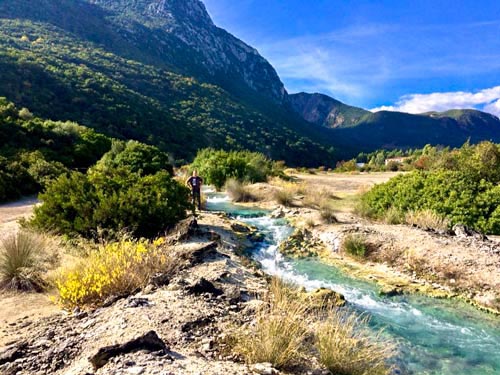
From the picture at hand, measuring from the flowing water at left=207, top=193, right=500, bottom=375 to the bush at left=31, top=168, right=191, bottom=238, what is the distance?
10.3 ft

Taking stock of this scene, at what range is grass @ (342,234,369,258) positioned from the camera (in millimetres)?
10296

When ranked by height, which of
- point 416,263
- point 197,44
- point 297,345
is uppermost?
point 197,44

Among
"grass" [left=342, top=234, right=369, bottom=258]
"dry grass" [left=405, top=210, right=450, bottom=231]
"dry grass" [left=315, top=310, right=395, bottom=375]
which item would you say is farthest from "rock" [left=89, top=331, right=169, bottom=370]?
"dry grass" [left=405, top=210, right=450, bottom=231]

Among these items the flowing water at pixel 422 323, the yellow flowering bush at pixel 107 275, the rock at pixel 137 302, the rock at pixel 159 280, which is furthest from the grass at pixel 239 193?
the rock at pixel 137 302

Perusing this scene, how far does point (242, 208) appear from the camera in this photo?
59.3 feet

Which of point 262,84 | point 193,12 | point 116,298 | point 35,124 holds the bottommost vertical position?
point 116,298

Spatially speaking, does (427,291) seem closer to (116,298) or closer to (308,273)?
(308,273)

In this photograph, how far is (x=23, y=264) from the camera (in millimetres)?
6242

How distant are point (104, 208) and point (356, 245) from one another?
6952 millimetres

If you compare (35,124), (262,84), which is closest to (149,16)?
(262,84)

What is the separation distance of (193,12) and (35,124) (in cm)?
13966

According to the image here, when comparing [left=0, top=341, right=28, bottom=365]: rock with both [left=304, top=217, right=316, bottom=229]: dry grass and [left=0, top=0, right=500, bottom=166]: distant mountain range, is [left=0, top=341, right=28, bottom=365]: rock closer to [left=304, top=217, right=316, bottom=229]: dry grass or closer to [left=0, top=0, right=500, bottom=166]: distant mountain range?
[left=304, top=217, right=316, bottom=229]: dry grass

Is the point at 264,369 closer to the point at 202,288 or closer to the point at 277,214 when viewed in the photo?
the point at 202,288

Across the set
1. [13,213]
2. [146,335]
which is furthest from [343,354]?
[13,213]
